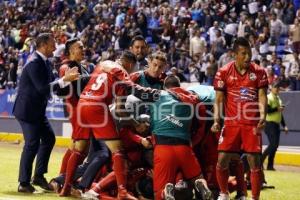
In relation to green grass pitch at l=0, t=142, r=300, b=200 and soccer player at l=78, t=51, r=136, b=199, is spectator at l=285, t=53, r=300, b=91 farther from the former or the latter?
soccer player at l=78, t=51, r=136, b=199

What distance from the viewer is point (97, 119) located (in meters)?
9.92

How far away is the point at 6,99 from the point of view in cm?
2667

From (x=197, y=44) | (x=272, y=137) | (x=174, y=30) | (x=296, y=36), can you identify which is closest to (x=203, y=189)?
(x=272, y=137)

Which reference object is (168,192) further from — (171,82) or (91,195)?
(171,82)

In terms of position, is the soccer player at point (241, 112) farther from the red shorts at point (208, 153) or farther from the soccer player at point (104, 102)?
the soccer player at point (104, 102)

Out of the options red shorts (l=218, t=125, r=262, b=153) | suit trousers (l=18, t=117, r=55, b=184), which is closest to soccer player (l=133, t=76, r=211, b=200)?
red shorts (l=218, t=125, r=262, b=153)

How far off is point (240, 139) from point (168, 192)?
1228 millimetres

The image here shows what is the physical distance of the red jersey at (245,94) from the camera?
376 inches

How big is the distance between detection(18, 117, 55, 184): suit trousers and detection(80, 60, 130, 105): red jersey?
1.15 m

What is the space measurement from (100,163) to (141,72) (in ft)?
4.39

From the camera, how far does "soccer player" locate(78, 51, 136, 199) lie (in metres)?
9.80

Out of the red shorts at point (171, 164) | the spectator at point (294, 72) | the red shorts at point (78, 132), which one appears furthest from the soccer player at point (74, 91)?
the spectator at point (294, 72)

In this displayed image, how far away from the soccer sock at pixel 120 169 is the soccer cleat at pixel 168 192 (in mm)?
742

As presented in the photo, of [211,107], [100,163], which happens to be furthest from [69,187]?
[211,107]
